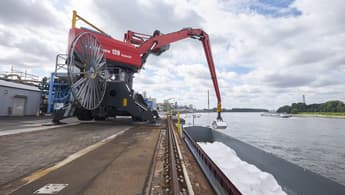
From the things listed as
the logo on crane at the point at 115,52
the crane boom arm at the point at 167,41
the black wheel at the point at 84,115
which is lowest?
the black wheel at the point at 84,115

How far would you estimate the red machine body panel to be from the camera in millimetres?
11031

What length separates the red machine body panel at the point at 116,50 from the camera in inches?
434

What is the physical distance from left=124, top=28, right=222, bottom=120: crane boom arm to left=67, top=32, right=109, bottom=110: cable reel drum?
3674 mm

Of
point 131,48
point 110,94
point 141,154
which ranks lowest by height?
point 141,154

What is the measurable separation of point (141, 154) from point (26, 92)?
18010 mm

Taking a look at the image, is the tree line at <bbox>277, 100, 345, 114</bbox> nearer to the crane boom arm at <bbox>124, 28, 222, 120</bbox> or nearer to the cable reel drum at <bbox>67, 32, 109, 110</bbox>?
the crane boom arm at <bbox>124, 28, 222, 120</bbox>

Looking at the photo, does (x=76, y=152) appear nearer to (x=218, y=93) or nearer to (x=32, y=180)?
(x=32, y=180)

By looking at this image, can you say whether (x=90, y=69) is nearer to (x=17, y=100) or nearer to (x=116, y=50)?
(x=116, y=50)

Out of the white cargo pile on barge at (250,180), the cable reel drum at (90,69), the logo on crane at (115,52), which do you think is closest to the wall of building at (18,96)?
the cable reel drum at (90,69)

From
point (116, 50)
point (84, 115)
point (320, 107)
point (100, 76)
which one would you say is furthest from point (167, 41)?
point (320, 107)

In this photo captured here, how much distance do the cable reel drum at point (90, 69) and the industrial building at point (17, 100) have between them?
8.64m

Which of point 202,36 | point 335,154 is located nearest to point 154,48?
point 202,36

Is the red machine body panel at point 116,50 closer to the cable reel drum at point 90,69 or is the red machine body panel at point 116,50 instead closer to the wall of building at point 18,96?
the cable reel drum at point 90,69

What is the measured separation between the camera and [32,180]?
2377mm
